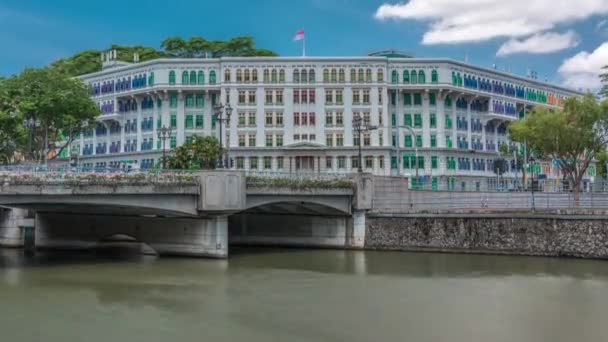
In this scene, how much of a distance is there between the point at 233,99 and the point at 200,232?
44.3 metres

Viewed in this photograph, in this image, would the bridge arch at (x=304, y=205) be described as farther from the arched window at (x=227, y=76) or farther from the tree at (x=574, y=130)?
the arched window at (x=227, y=76)

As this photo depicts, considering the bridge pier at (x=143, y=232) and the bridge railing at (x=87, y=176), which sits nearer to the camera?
the bridge railing at (x=87, y=176)

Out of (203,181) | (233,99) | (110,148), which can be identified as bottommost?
(203,181)

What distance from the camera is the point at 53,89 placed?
63438mm

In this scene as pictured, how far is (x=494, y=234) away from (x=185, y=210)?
20.4 metres

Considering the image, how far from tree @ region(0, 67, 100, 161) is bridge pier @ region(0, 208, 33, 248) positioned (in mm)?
14851

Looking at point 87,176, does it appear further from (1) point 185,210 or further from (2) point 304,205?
(2) point 304,205

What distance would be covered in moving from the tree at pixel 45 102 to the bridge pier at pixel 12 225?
585 inches

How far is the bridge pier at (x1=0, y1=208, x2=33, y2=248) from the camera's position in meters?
48.3

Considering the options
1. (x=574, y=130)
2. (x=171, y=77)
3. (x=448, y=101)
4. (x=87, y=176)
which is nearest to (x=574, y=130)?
(x=574, y=130)

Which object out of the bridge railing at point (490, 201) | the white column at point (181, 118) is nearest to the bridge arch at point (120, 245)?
the bridge railing at point (490, 201)

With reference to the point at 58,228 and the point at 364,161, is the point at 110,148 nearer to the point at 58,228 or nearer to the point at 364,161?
the point at 364,161

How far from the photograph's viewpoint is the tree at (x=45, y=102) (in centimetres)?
6119

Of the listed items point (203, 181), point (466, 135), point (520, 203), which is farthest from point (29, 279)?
point (466, 135)
